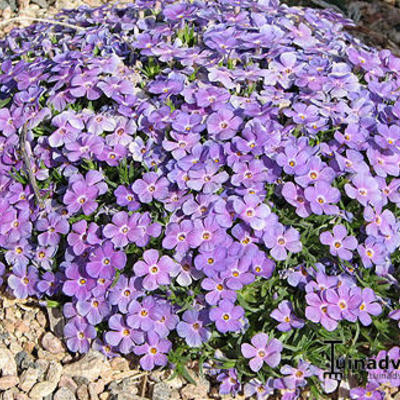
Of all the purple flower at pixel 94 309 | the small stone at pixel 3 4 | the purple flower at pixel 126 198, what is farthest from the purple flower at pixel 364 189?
the small stone at pixel 3 4

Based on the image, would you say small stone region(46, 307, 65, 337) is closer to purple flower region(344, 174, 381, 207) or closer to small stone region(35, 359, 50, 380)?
small stone region(35, 359, 50, 380)

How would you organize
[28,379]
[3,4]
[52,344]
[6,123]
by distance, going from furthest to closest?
[3,4]
[6,123]
[52,344]
[28,379]

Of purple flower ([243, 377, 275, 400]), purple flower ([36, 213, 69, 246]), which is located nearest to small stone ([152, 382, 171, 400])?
purple flower ([243, 377, 275, 400])

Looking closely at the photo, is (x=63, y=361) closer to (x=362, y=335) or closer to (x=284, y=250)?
(x=284, y=250)

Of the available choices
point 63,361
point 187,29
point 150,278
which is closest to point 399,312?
point 150,278

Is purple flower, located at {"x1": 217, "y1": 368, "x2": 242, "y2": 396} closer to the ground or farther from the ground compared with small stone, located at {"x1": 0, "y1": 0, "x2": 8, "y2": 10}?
farther from the ground

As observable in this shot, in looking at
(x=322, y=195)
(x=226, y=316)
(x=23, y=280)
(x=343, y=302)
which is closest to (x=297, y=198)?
(x=322, y=195)

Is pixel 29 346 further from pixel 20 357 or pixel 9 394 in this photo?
pixel 9 394
